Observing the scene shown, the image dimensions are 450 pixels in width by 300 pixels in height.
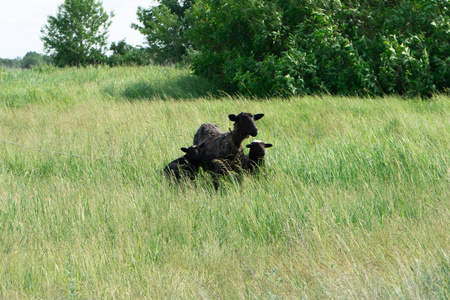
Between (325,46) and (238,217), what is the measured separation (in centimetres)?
836

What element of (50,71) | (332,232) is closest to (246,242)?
(332,232)

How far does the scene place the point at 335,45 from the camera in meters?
10.9

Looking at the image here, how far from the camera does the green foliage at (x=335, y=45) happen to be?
1030 centimetres

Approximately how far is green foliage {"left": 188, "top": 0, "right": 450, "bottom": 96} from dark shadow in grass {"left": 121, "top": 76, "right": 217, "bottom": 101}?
93 cm

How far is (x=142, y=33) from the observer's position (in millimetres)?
37188

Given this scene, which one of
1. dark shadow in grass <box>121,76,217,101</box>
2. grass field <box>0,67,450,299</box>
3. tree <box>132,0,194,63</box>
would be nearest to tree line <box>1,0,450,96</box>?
dark shadow in grass <box>121,76,217,101</box>

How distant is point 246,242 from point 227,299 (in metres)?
0.82

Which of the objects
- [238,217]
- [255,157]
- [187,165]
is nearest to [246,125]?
[255,157]

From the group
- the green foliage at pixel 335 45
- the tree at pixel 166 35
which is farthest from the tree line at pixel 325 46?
the tree at pixel 166 35

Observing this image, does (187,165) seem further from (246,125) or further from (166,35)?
(166,35)

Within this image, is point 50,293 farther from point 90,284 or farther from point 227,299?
point 227,299

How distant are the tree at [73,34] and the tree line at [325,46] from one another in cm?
3278

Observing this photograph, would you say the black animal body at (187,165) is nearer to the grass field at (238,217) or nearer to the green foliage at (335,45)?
the grass field at (238,217)

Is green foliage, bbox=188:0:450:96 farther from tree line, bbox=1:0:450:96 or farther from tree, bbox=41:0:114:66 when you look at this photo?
tree, bbox=41:0:114:66
